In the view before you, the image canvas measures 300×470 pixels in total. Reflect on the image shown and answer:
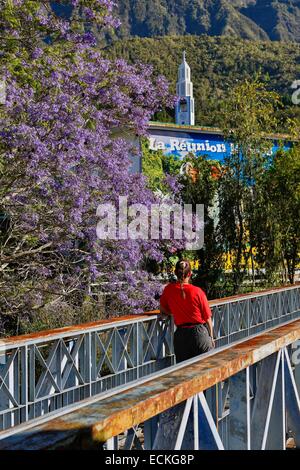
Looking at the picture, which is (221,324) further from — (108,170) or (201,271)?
(201,271)

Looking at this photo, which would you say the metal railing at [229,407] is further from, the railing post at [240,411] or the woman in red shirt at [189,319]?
the woman in red shirt at [189,319]

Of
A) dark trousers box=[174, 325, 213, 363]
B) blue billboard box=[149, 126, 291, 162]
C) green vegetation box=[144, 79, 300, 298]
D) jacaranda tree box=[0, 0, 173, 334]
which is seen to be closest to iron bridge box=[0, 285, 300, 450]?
dark trousers box=[174, 325, 213, 363]

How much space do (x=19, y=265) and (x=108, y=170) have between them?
2.83m

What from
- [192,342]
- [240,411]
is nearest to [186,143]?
[192,342]

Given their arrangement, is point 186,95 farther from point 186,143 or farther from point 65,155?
point 65,155

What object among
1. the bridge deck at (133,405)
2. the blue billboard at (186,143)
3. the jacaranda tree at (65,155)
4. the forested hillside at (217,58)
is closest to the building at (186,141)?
the blue billboard at (186,143)

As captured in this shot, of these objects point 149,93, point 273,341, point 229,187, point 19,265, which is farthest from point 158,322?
point 229,187

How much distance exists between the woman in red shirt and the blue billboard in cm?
2106

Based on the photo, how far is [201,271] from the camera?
21547 mm

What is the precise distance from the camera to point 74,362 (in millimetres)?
6199

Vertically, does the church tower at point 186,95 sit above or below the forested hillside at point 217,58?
below

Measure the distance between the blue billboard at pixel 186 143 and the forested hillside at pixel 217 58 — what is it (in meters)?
80.7

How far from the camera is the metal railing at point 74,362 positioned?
5.70 meters

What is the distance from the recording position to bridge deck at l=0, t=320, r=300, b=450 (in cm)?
217
